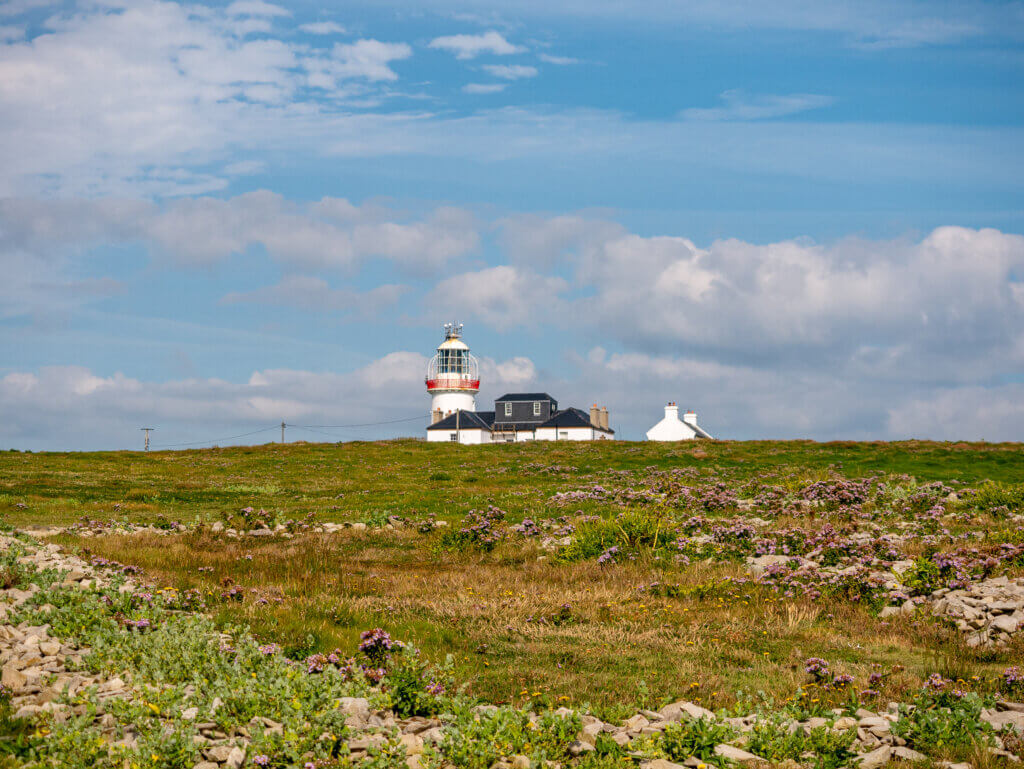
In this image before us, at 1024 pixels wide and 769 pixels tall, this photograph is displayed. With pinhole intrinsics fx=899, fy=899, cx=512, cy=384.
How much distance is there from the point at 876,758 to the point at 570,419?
89.4 meters

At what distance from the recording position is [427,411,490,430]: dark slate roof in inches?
3939

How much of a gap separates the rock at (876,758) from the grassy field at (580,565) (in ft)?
5.08

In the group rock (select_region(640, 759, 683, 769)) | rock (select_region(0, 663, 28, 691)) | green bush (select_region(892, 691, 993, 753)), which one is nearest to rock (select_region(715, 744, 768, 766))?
rock (select_region(640, 759, 683, 769))

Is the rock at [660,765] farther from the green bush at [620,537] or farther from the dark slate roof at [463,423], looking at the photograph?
the dark slate roof at [463,423]

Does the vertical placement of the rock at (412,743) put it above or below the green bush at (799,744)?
above

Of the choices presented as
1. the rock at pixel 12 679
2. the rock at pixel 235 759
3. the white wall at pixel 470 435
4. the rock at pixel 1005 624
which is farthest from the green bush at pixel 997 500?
the white wall at pixel 470 435

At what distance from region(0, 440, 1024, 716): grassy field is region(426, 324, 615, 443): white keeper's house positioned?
55.8m

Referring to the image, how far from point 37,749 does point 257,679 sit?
2449 mm

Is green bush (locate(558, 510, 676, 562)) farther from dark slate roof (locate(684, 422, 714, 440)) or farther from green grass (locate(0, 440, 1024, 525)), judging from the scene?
dark slate roof (locate(684, 422, 714, 440))

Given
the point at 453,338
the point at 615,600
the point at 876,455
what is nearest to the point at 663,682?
the point at 615,600

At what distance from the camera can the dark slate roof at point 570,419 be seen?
9675cm

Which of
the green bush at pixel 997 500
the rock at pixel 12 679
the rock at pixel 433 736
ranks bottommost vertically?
the rock at pixel 433 736

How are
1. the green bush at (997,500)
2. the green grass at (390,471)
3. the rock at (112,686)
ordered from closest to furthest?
the rock at (112,686)
the green bush at (997,500)
the green grass at (390,471)

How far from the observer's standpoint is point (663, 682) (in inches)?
444
